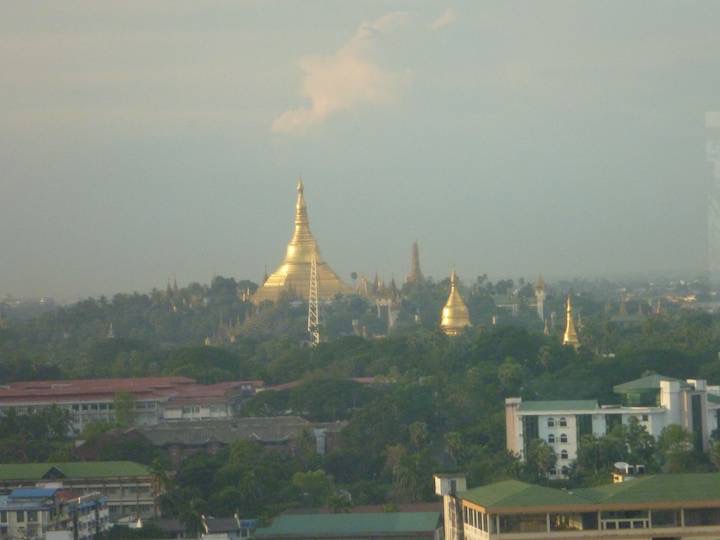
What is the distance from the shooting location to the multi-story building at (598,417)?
32.8m

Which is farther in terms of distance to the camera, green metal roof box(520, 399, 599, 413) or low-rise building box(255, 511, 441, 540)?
green metal roof box(520, 399, 599, 413)

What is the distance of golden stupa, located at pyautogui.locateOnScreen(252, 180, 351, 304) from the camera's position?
64938 mm

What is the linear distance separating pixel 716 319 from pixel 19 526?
1906 centimetres

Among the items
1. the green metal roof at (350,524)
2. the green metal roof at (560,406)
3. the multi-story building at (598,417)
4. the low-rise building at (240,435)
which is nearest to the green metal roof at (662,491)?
the green metal roof at (350,524)

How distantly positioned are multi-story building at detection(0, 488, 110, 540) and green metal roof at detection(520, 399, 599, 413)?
251 inches

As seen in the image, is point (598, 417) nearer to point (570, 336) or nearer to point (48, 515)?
point (48, 515)

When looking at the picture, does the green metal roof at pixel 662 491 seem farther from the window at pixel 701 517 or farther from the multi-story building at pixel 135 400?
the multi-story building at pixel 135 400

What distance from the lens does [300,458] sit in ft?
110

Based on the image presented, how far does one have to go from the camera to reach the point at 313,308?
62.7m

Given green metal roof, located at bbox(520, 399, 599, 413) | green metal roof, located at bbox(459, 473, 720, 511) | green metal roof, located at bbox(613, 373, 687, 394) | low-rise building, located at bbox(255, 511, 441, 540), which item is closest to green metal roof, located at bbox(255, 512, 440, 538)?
low-rise building, located at bbox(255, 511, 441, 540)

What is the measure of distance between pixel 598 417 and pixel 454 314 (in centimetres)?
2375

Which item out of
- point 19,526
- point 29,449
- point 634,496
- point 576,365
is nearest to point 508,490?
point 634,496

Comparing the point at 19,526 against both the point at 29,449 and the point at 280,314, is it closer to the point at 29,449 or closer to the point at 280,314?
the point at 29,449

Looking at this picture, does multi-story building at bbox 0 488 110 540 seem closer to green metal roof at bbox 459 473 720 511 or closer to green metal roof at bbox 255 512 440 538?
green metal roof at bbox 255 512 440 538
